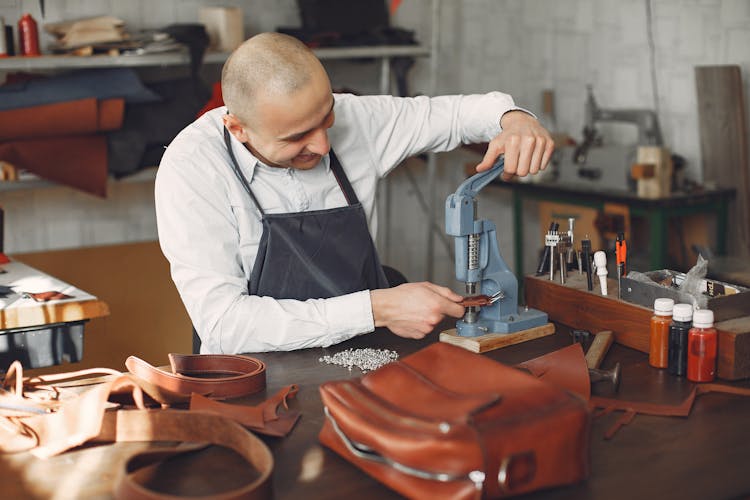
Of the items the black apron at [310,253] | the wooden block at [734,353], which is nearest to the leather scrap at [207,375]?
the black apron at [310,253]

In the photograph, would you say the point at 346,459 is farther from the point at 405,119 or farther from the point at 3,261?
the point at 3,261

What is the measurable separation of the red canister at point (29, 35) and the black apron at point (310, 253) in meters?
1.89

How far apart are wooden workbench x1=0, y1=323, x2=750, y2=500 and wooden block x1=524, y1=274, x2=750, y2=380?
0.40ft

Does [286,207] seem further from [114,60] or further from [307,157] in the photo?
[114,60]

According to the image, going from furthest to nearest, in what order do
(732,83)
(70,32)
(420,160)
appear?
1. (420,160)
2. (732,83)
3. (70,32)

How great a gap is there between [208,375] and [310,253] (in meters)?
0.60

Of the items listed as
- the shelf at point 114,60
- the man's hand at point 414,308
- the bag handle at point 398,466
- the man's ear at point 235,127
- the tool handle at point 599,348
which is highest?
the shelf at point 114,60

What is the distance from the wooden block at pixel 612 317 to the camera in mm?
1955

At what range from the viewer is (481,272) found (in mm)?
2283

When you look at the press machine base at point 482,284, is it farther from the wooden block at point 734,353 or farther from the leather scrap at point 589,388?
the wooden block at point 734,353

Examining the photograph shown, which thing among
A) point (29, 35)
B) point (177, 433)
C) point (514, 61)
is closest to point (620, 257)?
point (177, 433)

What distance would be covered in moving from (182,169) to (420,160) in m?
3.32

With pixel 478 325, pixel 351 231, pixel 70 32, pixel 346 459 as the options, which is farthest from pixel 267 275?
pixel 70 32

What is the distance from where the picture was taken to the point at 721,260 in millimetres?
3865
